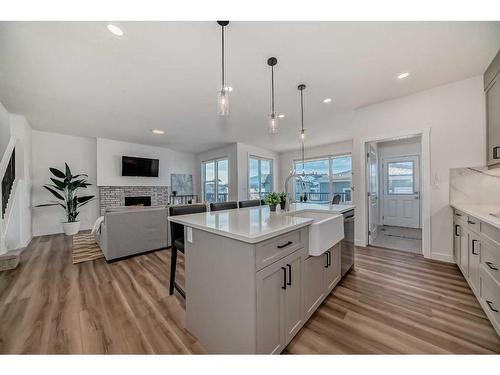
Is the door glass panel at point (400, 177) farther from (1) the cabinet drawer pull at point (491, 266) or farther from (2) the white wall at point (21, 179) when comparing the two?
(2) the white wall at point (21, 179)

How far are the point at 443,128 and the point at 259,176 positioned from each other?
4.83m

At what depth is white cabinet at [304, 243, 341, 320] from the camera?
1.56 metres

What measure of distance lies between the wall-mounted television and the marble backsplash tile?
23.1 ft

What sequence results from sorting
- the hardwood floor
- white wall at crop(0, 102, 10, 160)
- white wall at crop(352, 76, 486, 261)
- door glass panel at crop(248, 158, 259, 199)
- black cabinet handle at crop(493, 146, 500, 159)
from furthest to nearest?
1. door glass panel at crop(248, 158, 259, 199)
2. white wall at crop(0, 102, 10, 160)
3. white wall at crop(352, 76, 486, 261)
4. black cabinet handle at crop(493, 146, 500, 159)
5. the hardwood floor

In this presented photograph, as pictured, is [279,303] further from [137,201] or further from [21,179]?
[137,201]

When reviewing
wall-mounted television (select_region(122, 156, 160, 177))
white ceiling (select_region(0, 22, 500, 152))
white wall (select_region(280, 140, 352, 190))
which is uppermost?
white ceiling (select_region(0, 22, 500, 152))

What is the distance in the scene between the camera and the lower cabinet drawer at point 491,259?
1.41 m

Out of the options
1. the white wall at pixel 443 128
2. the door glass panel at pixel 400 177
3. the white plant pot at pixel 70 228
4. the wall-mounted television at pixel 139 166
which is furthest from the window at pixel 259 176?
the white plant pot at pixel 70 228

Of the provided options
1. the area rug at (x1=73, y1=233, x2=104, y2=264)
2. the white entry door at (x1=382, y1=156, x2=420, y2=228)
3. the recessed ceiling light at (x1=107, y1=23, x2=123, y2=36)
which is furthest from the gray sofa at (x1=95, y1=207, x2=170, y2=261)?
the white entry door at (x1=382, y1=156, x2=420, y2=228)

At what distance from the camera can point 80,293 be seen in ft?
6.91

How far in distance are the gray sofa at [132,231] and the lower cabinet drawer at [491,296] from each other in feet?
13.3

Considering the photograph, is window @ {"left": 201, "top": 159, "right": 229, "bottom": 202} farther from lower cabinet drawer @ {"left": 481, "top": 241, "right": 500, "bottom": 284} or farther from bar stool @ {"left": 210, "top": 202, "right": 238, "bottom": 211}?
lower cabinet drawer @ {"left": 481, "top": 241, "right": 500, "bottom": 284}
